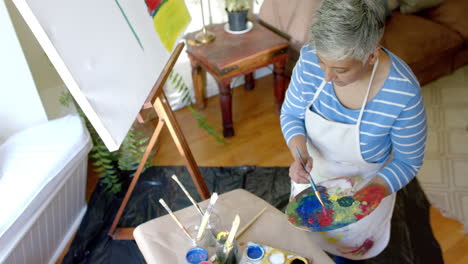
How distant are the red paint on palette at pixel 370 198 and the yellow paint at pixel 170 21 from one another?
0.87 metres

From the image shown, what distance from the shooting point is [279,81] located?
2.42 m

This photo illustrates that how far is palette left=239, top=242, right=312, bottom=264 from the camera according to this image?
1.02 metres

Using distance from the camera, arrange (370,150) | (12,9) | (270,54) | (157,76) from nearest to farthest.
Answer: (370,150) < (157,76) < (12,9) < (270,54)

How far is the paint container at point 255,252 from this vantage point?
103 cm

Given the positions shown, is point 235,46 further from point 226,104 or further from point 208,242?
point 208,242

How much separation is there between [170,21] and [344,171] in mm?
857

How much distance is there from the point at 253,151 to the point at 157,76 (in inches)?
41.7

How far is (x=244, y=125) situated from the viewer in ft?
8.25

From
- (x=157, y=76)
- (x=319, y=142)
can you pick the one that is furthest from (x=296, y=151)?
(x=157, y=76)

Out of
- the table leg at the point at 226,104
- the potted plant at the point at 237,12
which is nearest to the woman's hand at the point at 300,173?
the table leg at the point at 226,104

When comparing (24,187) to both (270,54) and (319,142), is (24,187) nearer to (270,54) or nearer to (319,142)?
(319,142)

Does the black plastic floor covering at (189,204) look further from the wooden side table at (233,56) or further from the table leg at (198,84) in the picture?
the table leg at (198,84)

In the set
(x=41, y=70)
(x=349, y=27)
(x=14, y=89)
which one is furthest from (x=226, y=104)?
(x=349, y=27)

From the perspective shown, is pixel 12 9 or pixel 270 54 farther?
pixel 270 54
